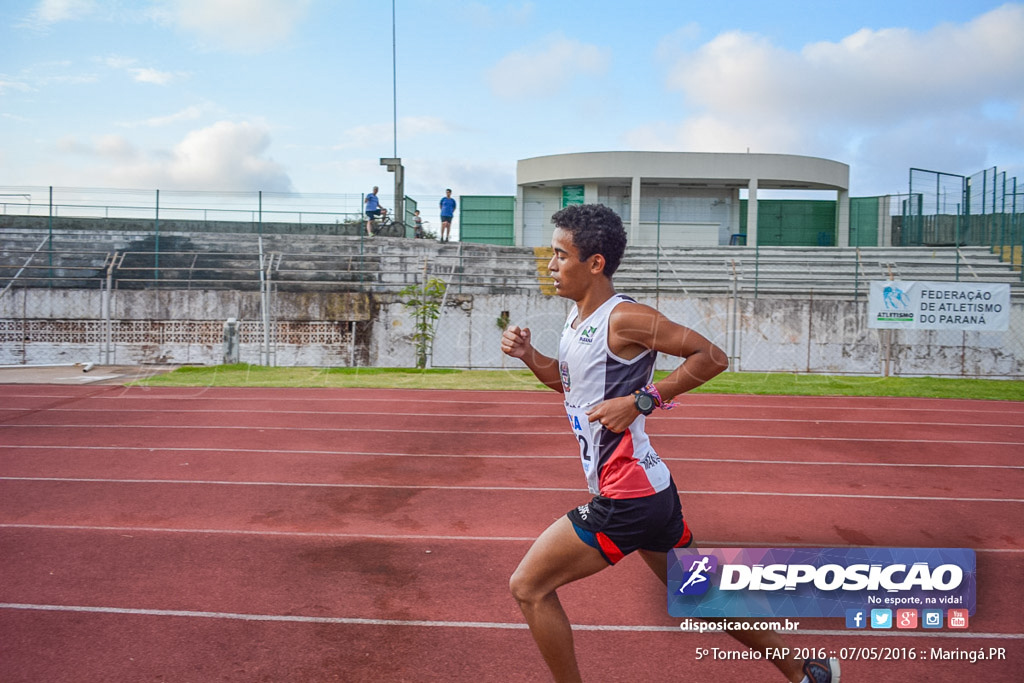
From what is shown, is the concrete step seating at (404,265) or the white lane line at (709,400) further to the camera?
the concrete step seating at (404,265)

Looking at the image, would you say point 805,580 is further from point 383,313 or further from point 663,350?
point 383,313

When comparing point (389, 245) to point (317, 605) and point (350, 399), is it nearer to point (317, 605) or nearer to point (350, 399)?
point (350, 399)

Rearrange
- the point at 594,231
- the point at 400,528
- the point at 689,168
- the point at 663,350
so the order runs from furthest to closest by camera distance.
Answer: the point at 689,168 < the point at 400,528 < the point at 594,231 < the point at 663,350

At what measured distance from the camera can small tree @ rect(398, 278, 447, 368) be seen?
17.3 meters

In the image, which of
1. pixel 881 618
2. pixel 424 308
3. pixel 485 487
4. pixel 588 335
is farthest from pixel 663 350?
pixel 424 308

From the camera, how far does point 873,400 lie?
13.0 m

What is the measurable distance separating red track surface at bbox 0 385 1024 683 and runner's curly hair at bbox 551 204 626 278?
196 cm

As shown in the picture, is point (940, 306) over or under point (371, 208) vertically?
under

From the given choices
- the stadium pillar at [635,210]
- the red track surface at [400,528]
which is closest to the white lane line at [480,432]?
the red track surface at [400,528]

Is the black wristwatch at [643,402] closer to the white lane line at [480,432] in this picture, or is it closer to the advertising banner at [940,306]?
the white lane line at [480,432]

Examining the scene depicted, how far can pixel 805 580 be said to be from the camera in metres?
3.14

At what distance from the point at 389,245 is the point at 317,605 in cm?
1806

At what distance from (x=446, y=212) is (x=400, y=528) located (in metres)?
17.5

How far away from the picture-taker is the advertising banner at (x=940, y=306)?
49.5ft
